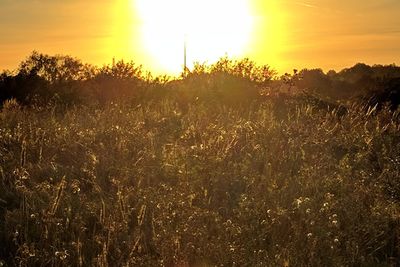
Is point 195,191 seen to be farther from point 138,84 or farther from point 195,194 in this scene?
point 138,84

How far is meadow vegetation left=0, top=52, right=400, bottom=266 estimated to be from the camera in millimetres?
5215

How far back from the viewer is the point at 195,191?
702 centimetres

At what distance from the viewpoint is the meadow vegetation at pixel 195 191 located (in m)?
5.21

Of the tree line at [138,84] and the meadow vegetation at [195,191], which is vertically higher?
the tree line at [138,84]

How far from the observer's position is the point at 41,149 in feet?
26.5

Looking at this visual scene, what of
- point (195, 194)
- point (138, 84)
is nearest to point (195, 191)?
point (195, 194)

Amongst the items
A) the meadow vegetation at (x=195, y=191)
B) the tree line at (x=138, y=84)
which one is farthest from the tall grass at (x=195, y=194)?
the tree line at (x=138, y=84)

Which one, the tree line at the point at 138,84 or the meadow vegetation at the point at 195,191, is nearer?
the meadow vegetation at the point at 195,191

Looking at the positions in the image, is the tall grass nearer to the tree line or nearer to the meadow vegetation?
the meadow vegetation

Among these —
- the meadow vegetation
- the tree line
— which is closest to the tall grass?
the meadow vegetation

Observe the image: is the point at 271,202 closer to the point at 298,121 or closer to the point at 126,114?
the point at 298,121

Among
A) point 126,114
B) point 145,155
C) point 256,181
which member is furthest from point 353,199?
point 126,114

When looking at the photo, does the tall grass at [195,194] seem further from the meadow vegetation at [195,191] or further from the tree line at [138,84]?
the tree line at [138,84]

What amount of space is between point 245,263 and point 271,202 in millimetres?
1860
